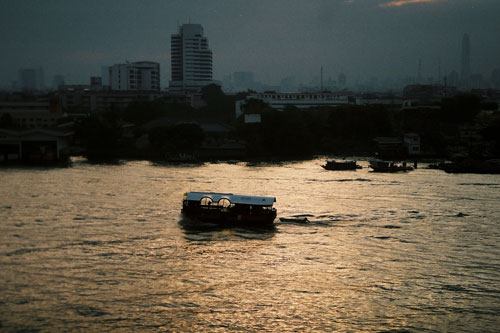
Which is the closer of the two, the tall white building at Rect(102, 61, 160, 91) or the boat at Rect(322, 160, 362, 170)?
the boat at Rect(322, 160, 362, 170)

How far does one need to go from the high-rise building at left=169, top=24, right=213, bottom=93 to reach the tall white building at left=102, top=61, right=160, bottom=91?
6.38 meters

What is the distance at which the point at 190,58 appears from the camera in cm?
7975

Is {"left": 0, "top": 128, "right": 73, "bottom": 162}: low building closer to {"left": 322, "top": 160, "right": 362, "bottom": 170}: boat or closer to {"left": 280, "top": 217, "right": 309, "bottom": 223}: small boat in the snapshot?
{"left": 322, "top": 160, "right": 362, "bottom": 170}: boat

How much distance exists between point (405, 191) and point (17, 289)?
12.8 meters

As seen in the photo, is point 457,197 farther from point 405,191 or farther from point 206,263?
point 206,263

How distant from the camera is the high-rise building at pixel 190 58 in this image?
79688 millimetres

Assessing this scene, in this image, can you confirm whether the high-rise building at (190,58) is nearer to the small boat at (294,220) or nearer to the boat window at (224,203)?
the boat window at (224,203)

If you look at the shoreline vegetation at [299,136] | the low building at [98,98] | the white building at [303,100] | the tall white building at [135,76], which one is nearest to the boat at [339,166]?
the shoreline vegetation at [299,136]

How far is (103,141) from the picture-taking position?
29625 mm

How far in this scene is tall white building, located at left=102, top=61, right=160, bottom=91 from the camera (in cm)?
6944

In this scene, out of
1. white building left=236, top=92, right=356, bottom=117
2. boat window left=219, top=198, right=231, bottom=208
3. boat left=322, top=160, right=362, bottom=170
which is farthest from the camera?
white building left=236, top=92, right=356, bottom=117

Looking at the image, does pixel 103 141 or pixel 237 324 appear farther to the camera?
pixel 103 141

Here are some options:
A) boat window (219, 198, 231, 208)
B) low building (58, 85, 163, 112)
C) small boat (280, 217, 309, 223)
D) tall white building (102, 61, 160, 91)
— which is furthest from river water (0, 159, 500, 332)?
tall white building (102, 61, 160, 91)

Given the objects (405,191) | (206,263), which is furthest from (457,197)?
(206,263)
